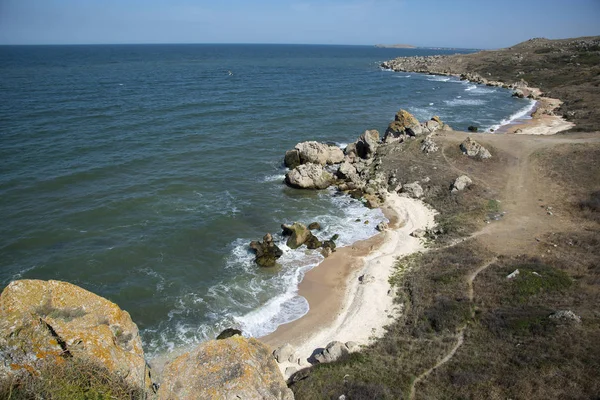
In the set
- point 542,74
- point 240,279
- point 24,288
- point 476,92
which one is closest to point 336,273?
point 240,279

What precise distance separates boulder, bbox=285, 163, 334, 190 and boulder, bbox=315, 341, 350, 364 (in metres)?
24.9

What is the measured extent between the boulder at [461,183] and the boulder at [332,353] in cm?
2422

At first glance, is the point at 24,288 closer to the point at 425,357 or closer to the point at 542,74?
the point at 425,357

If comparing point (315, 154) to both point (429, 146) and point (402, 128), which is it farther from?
point (402, 128)

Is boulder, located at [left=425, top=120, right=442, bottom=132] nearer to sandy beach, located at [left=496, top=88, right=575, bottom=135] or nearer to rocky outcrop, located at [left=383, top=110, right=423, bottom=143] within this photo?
rocky outcrop, located at [left=383, top=110, right=423, bottom=143]

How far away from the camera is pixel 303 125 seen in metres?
65.1

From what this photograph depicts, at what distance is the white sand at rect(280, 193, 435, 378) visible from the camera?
21177 mm

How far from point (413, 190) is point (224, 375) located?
33009 mm

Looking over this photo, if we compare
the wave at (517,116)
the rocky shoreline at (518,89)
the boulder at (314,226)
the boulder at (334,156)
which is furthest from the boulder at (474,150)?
the boulder at (314,226)

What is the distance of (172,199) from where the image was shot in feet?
127

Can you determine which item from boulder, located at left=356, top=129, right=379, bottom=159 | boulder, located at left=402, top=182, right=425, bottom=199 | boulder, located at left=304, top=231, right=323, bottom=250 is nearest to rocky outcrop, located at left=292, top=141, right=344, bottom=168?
boulder, located at left=356, top=129, right=379, bottom=159

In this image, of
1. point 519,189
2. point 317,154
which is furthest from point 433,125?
point 519,189

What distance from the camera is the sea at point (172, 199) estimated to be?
2558cm

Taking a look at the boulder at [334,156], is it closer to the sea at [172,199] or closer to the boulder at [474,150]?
the sea at [172,199]
